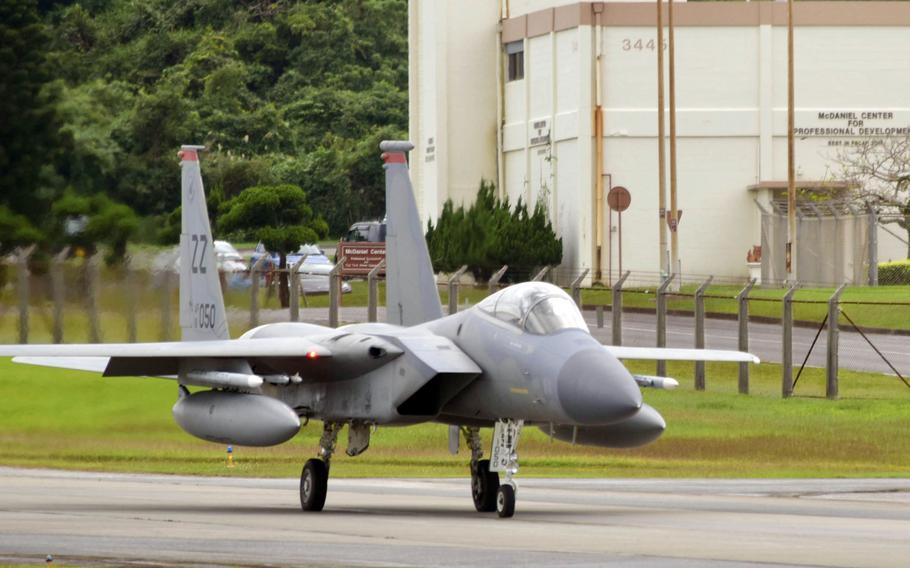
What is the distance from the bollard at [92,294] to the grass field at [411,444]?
6.47 ft

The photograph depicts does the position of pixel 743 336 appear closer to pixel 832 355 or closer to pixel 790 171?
pixel 832 355

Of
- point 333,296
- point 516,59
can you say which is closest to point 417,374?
point 333,296

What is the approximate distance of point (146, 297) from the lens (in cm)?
3675

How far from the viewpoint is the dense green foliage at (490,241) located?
61000mm

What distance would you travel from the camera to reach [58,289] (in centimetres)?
3625

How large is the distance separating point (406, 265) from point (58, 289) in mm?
13527

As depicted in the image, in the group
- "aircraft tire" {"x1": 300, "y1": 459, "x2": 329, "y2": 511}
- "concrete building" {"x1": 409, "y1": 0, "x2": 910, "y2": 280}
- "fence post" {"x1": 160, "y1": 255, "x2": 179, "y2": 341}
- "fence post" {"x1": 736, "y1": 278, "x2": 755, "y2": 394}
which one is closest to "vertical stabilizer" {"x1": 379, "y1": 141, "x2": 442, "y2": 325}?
"aircraft tire" {"x1": 300, "y1": 459, "x2": 329, "y2": 511}

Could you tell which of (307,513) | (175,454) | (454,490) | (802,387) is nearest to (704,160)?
(802,387)

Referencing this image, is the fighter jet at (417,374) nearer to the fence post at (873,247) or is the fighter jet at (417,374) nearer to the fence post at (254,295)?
the fence post at (254,295)

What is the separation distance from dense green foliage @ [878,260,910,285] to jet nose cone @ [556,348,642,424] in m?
42.3

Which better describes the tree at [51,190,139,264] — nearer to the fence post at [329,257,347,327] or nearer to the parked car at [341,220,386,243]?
the fence post at [329,257,347,327]

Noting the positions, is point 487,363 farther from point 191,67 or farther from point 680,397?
point 191,67

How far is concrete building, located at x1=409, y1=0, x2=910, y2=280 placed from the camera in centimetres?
6256

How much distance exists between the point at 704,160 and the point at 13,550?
1905 inches
